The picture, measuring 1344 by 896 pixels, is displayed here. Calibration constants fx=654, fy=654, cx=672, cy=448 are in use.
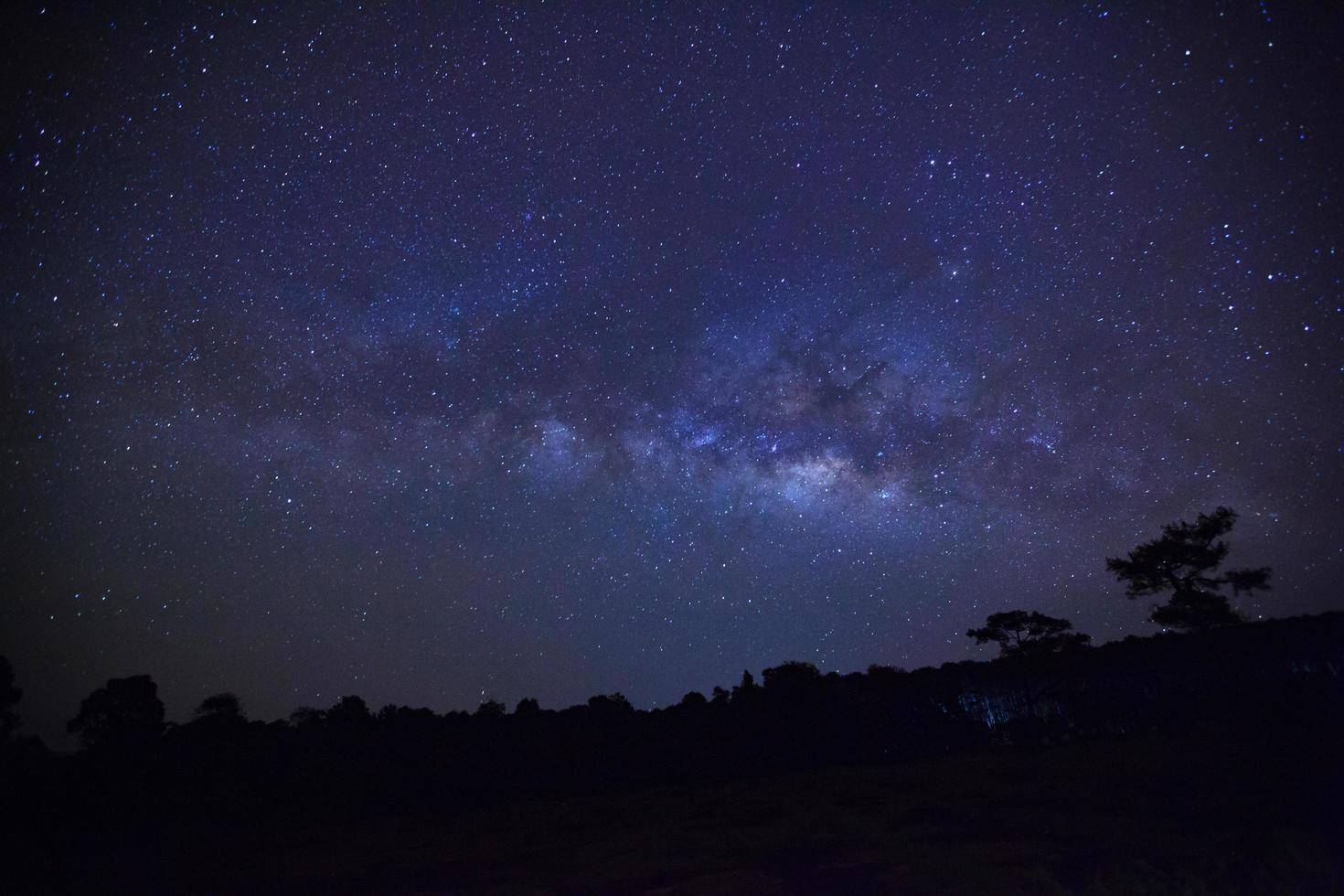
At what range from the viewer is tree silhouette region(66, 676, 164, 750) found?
3325 centimetres

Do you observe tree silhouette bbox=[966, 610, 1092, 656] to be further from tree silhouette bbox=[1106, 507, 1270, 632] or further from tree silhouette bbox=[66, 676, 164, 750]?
tree silhouette bbox=[66, 676, 164, 750]

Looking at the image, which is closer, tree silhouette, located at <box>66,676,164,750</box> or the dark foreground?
the dark foreground

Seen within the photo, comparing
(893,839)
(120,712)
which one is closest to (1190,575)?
(893,839)

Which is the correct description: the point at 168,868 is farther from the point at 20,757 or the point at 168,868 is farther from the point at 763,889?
the point at 20,757

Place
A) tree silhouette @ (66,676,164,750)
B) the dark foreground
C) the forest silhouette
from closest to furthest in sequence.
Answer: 1. the dark foreground
2. the forest silhouette
3. tree silhouette @ (66,676,164,750)

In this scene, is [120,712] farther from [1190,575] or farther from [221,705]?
[1190,575]

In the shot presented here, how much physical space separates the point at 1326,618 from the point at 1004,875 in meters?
19.2

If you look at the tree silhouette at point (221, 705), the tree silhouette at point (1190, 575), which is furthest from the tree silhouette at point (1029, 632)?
the tree silhouette at point (221, 705)

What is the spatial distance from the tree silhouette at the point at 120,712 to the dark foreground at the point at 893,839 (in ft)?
67.1

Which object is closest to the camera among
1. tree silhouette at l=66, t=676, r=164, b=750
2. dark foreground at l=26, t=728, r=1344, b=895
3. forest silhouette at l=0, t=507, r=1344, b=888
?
dark foreground at l=26, t=728, r=1344, b=895

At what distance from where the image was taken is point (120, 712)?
33.9m

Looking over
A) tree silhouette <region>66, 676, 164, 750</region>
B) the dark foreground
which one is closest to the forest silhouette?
the dark foreground

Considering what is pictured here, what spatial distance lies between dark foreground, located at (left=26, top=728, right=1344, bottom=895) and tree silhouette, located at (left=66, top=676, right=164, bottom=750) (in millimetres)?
20454

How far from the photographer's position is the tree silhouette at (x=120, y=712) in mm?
33250
